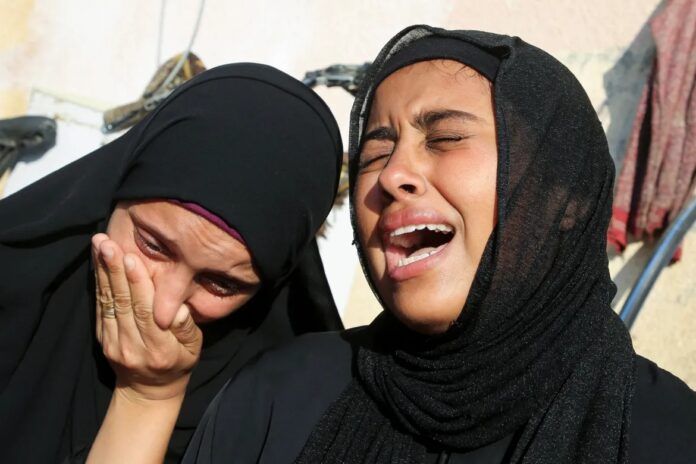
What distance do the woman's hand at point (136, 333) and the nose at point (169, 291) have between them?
2cm

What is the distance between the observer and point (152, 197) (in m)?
1.94

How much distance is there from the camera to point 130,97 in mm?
6371

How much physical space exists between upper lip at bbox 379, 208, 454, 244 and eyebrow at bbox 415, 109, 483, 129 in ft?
0.68

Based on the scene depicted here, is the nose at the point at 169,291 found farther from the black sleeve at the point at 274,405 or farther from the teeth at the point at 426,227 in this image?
the teeth at the point at 426,227

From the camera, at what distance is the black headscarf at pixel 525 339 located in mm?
1529

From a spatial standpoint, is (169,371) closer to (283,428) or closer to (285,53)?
(283,428)

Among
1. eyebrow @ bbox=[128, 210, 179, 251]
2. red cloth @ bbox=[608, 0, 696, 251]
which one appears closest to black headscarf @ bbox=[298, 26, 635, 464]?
eyebrow @ bbox=[128, 210, 179, 251]

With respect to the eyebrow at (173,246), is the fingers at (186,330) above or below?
below

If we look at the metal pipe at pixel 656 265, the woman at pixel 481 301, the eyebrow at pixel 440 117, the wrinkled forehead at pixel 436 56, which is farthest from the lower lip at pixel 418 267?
the metal pipe at pixel 656 265

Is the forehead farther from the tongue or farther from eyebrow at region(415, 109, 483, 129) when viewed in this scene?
the tongue

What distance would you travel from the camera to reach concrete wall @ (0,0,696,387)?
→ 3.83 m

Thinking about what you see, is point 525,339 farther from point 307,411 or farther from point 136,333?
point 136,333

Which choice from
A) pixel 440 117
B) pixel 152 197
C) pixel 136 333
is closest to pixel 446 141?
pixel 440 117

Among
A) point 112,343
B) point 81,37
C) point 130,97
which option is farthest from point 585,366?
point 81,37
